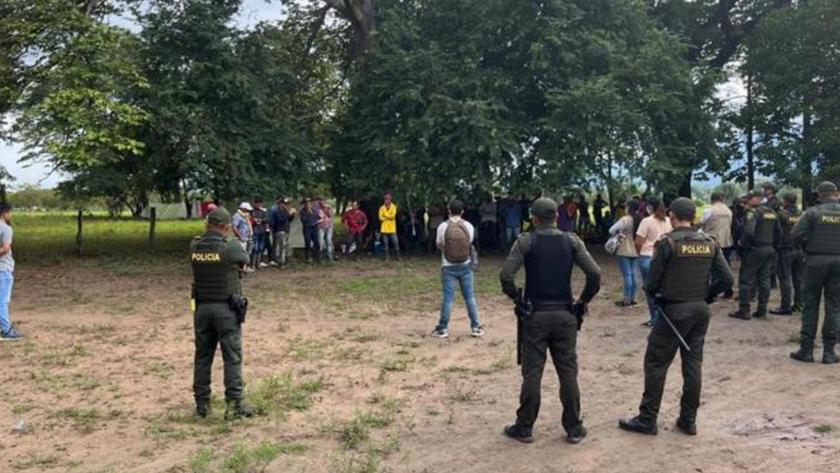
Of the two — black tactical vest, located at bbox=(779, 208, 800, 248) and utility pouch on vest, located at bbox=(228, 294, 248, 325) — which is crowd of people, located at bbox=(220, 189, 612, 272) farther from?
utility pouch on vest, located at bbox=(228, 294, 248, 325)

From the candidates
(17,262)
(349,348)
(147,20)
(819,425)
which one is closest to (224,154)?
(147,20)

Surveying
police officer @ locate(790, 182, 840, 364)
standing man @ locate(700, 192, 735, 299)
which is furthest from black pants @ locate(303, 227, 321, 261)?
police officer @ locate(790, 182, 840, 364)

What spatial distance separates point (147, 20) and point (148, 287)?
780cm

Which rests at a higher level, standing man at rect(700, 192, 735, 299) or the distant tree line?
the distant tree line

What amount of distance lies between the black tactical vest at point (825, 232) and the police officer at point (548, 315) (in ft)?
13.2

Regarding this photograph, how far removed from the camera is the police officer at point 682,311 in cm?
595

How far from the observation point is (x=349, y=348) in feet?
30.8

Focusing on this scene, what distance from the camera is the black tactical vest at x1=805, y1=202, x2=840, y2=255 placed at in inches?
325

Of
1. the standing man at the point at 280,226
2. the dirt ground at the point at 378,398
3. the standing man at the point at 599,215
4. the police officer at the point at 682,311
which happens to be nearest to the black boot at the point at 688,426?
the police officer at the point at 682,311

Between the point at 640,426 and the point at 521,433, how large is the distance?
3.34 feet

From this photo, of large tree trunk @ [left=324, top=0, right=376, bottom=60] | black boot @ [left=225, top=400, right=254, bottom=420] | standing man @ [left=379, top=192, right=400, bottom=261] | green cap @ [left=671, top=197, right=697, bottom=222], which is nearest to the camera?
green cap @ [left=671, top=197, right=697, bottom=222]

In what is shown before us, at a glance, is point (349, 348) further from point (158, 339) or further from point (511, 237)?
point (511, 237)

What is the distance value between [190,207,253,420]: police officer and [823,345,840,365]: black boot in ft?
21.0

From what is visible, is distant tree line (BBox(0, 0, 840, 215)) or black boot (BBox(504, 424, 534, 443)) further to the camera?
distant tree line (BBox(0, 0, 840, 215))
